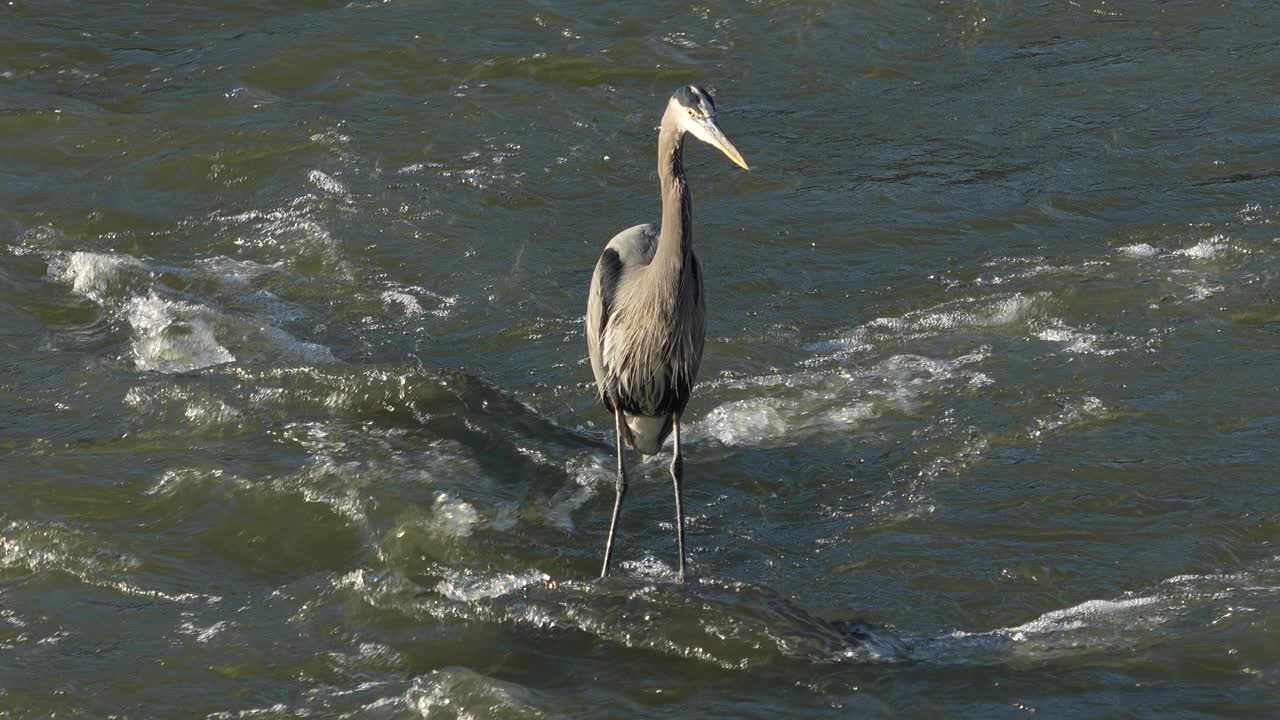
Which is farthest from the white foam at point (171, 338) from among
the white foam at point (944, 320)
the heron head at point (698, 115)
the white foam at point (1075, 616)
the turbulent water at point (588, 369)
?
the white foam at point (1075, 616)

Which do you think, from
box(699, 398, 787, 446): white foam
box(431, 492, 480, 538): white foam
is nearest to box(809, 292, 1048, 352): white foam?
box(699, 398, 787, 446): white foam

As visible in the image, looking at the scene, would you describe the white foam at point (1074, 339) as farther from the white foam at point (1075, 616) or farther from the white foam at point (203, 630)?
the white foam at point (203, 630)

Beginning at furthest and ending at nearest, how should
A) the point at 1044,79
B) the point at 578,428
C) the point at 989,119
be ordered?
the point at 1044,79
the point at 989,119
the point at 578,428

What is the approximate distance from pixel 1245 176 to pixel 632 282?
5.04 m

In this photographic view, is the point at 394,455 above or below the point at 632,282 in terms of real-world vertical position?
below

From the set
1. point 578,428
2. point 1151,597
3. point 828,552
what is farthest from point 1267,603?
point 578,428

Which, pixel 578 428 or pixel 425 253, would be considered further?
pixel 425 253

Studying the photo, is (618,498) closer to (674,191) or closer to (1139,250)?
(674,191)

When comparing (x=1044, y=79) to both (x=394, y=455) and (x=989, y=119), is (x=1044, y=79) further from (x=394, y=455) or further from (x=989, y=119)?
(x=394, y=455)

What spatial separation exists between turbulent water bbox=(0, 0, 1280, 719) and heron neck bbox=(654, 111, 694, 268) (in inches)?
46.6

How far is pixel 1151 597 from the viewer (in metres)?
5.23

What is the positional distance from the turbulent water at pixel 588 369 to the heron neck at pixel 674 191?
118 centimetres

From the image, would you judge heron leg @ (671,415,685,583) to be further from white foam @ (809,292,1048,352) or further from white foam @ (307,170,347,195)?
white foam @ (307,170,347,195)

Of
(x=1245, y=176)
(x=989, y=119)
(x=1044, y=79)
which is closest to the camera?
(x=1245, y=176)
